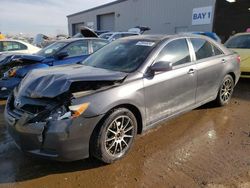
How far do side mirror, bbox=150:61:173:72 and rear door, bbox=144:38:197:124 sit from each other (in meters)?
0.14

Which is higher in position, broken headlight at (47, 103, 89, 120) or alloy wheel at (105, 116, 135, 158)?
broken headlight at (47, 103, 89, 120)

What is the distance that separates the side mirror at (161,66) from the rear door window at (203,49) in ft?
4.01

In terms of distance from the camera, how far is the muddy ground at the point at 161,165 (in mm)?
3219

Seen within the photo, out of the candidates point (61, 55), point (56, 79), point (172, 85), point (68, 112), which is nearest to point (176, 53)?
point (172, 85)

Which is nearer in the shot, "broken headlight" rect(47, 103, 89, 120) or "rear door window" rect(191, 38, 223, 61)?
"broken headlight" rect(47, 103, 89, 120)

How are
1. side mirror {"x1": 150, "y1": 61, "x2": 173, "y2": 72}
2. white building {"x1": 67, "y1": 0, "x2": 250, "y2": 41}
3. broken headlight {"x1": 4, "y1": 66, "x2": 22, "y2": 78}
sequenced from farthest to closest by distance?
1. white building {"x1": 67, "y1": 0, "x2": 250, "y2": 41}
2. broken headlight {"x1": 4, "y1": 66, "x2": 22, "y2": 78}
3. side mirror {"x1": 150, "y1": 61, "x2": 173, "y2": 72}

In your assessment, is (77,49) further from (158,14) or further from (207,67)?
(158,14)

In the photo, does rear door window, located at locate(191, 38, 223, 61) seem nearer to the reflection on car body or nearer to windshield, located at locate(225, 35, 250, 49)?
the reflection on car body

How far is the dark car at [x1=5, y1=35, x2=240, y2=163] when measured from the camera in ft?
10.4

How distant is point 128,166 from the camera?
3.55 meters

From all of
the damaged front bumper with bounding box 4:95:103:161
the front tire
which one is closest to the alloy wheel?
the front tire

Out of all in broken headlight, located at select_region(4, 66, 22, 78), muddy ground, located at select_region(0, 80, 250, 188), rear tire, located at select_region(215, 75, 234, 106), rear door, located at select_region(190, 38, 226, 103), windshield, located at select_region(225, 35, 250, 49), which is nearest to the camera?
muddy ground, located at select_region(0, 80, 250, 188)

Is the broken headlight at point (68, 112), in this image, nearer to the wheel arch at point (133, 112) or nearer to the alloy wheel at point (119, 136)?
the wheel arch at point (133, 112)

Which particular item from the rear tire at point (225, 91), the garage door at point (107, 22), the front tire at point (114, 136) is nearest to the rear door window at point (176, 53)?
the front tire at point (114, 136)
